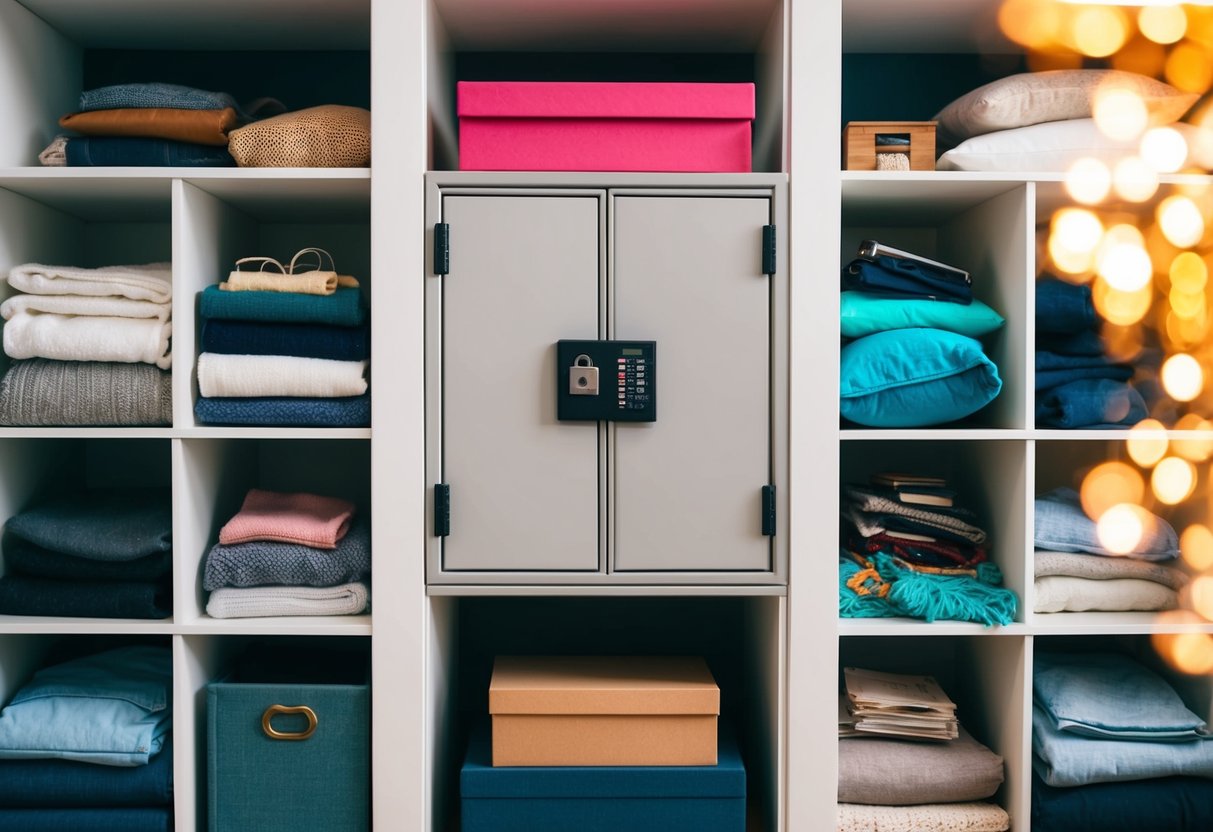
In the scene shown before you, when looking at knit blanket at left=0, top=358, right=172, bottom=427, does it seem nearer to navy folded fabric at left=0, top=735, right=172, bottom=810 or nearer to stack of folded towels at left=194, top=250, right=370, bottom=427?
stack of folded towels at left=194, top=250, right=370, bottom=427

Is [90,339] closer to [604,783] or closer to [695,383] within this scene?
[695,383]

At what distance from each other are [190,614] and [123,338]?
1.83ft

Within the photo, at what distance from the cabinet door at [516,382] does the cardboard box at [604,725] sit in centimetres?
27

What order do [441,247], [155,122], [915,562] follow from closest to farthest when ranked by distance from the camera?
[441,247] < [155,122] < [915,562]

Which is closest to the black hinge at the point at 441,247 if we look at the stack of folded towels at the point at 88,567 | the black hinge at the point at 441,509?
the black hinge at the point at 441,509

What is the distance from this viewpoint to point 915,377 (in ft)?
5.95

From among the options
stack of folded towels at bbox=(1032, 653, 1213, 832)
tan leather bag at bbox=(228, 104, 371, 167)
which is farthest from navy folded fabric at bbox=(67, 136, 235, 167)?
stack of folded towels at bbox=(1032, 653, 1213, 832)

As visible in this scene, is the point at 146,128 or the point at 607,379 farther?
the point at 146,128

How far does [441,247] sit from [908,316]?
947 mm

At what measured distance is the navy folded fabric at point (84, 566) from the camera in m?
1.83

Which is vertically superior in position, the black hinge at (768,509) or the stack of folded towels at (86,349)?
the stack of folded towels at (86,349)

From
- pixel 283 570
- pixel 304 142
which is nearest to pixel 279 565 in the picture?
pixel 283 570

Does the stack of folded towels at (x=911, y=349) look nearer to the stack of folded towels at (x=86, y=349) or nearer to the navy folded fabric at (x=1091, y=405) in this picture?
the navy folded fabric at (x=1091, y=405)

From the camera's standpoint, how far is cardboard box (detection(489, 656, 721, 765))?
1.81 metres
